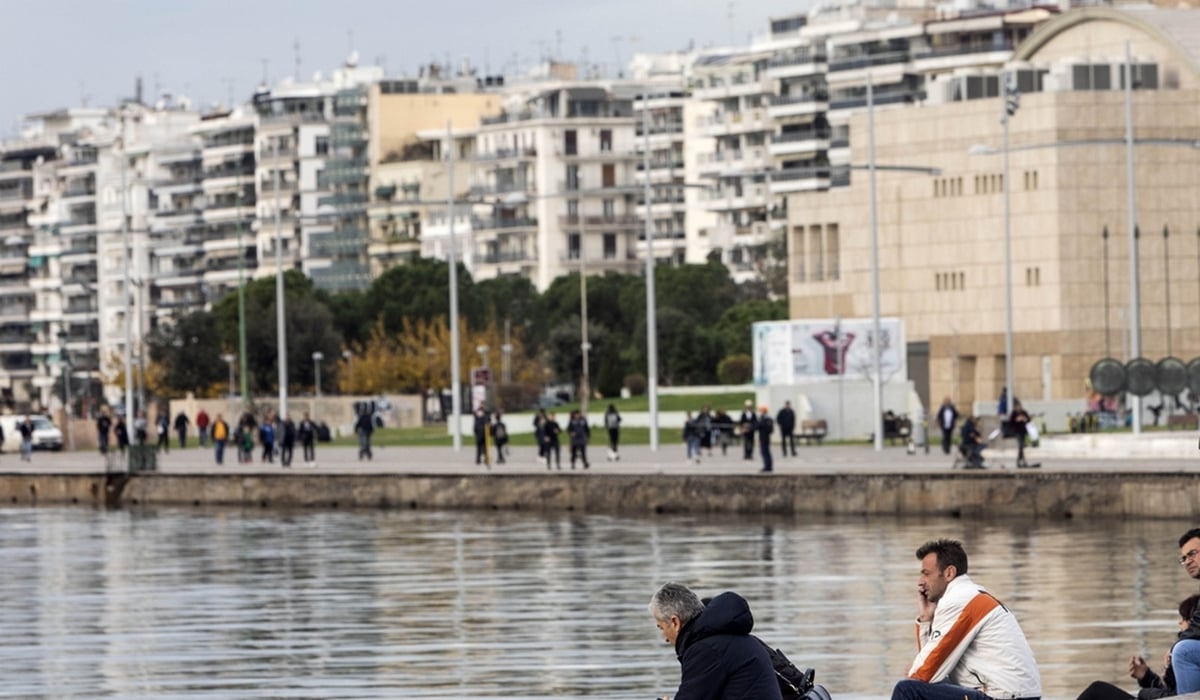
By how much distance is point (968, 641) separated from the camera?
523 inches

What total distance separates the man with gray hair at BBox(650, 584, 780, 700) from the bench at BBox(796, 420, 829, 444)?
59.8 m

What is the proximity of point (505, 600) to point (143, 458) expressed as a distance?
104ft

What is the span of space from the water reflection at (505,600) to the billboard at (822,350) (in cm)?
3206

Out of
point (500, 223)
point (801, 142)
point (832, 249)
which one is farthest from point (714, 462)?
point (500, 223)

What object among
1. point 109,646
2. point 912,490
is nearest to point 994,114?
point 912,490

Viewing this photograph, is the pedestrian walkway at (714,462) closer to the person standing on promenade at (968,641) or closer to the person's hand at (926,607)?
the person's hand at (926,607)

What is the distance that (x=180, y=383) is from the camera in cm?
13638

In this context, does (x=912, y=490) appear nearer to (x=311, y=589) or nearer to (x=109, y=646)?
(x=311, y=589)

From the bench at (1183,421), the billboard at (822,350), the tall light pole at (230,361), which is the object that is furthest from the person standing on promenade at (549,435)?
the tall light pole at (230,361)

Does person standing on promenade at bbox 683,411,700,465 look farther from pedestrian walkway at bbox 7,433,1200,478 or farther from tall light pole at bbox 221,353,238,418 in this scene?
tall light pole at bbox 221,353,238,418

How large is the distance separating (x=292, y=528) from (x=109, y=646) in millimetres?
20262

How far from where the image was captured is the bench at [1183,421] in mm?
63344

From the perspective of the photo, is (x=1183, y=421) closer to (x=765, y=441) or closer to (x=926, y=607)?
(x=765, y=441)

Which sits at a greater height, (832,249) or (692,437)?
(832,249)
